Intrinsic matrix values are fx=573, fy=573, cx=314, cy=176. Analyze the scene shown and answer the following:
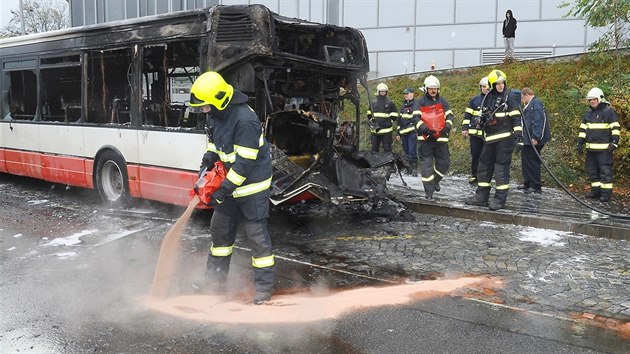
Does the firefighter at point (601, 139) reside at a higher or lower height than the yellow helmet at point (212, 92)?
lower

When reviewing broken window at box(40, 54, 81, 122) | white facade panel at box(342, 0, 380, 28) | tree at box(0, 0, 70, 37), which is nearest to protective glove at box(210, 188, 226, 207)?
broken window at box(40, 54, 81, 122)

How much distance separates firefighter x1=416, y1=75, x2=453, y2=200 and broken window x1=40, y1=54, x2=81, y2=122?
569cm

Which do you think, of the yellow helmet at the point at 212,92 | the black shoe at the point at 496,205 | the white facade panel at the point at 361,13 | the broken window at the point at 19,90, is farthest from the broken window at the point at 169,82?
the white facade panel at the point at 361,13

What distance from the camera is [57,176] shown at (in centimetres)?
1020

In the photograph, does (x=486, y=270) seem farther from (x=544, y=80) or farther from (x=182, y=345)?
(x=544, y=80)

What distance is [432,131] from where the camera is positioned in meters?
9.05

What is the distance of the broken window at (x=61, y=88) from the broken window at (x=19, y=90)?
38cm

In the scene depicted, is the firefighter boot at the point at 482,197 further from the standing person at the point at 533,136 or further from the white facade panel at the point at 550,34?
the white facade panel at the point at 550,34

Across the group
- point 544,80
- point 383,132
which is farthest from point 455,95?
point 383,132

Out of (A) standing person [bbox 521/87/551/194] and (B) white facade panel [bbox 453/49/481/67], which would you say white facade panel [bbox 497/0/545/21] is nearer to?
(B) white facade panel [bbox 453/49/481/67]

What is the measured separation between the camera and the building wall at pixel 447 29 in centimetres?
1805

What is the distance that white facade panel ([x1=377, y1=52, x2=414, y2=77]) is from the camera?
2062 centimetres

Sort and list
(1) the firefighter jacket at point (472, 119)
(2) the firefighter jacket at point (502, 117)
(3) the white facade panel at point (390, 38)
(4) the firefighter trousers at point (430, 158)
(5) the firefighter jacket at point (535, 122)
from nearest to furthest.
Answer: (2) the firefighter jacket at point (502, 117), (4) the firefighter trousers at point (430, 158), (5) the firefighter jacket at point (535, 122), (1) the firefighter jacket at point (472, 119), (3) the white facade panel at point (390, 38)

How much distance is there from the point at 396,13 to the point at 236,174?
1734cm
